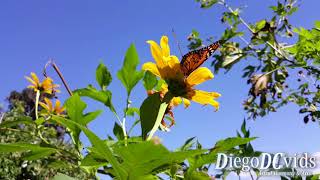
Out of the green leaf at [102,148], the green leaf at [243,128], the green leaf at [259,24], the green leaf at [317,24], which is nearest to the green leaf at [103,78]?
the green leaf at [102,148]

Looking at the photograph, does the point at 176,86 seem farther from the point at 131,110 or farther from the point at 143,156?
the point at 143,156

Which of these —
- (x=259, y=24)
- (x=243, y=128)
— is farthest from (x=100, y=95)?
(x=259, y=24)

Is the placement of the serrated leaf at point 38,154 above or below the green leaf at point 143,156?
above

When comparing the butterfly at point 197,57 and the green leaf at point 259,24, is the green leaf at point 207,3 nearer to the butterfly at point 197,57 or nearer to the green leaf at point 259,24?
the green leaf at point 259,24

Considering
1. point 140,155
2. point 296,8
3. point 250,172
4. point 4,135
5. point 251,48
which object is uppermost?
point 4,135

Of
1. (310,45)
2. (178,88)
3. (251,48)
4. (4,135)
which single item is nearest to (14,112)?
(4,135)

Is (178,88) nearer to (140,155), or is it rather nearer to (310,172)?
(140,155)
